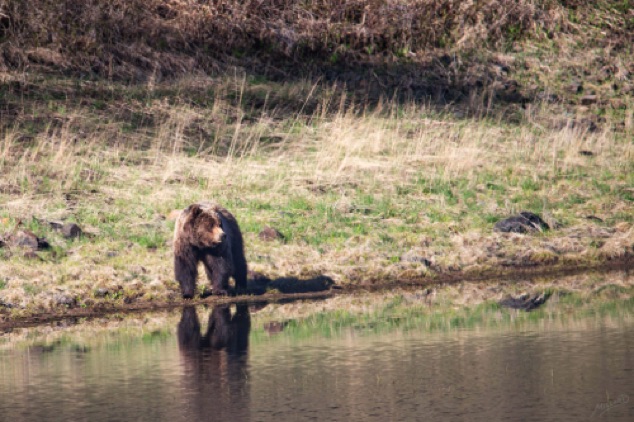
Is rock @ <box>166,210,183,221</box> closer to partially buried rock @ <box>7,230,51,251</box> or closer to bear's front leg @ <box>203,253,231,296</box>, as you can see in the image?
partially buried rock @ <box>7,230,51,251</box>

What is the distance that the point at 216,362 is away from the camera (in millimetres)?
9555

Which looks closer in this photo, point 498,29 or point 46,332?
point 46,332

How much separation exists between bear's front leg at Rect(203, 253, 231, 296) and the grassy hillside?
58 cm

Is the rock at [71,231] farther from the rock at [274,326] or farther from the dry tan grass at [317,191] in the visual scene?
the rock at [274,326]

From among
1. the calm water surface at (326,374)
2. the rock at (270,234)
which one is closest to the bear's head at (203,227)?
the calm water surface at (326,374)

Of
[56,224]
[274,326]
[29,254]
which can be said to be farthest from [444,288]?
[56,224]

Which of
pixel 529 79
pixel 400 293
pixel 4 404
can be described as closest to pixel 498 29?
pixel 529 79

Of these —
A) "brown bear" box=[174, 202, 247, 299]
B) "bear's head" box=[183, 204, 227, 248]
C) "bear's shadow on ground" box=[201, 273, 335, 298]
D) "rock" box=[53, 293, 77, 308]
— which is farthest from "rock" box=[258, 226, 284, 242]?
"rock" box=[53, 293, 77, 308]

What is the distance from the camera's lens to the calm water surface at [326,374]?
25.5 ft

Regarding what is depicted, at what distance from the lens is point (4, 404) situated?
8391 mm

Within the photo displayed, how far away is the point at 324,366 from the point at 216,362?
102 cm

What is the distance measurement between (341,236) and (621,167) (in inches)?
282

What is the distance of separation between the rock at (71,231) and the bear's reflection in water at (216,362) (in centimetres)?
310

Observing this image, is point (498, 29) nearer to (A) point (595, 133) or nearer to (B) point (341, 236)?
(A) point (595, 133)
